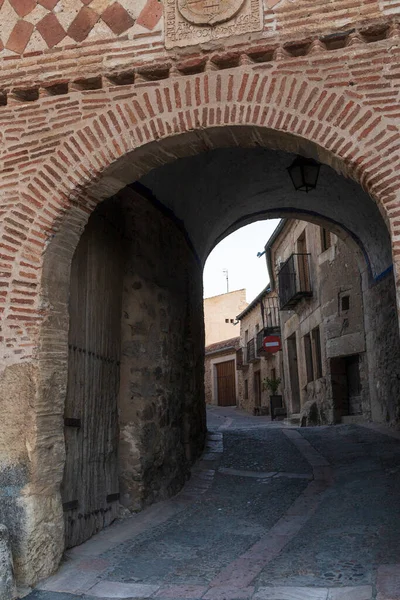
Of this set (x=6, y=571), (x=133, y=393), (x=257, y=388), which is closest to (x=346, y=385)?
(x=133, y=393)

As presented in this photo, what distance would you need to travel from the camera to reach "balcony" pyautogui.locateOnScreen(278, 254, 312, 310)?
1484 cm

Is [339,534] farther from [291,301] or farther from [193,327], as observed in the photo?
[291,301]

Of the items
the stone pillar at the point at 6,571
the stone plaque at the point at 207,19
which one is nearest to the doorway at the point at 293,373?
the stone plaque at the point at 207,19

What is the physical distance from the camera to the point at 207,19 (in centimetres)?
418

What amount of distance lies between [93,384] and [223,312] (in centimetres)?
3385

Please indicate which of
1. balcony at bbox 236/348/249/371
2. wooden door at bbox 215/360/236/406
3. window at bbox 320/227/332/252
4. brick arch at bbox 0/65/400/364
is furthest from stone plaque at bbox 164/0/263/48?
wooden door at bbox 215/360/236/406

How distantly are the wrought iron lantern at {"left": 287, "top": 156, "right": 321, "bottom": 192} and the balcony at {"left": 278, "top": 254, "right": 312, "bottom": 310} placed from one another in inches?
325

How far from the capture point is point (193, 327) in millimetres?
7242

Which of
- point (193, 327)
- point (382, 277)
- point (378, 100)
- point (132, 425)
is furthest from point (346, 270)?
point (378, 100)

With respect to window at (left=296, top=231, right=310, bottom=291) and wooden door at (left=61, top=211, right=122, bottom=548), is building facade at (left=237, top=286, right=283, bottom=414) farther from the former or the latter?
wooden door at (left=61, top=211, right=122, bottom=548)

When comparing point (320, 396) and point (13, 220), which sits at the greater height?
point (13, 220)

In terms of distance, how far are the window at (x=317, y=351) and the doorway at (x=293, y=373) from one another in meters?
2.76

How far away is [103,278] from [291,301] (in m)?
11.0

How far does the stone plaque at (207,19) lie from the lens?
412 cm
